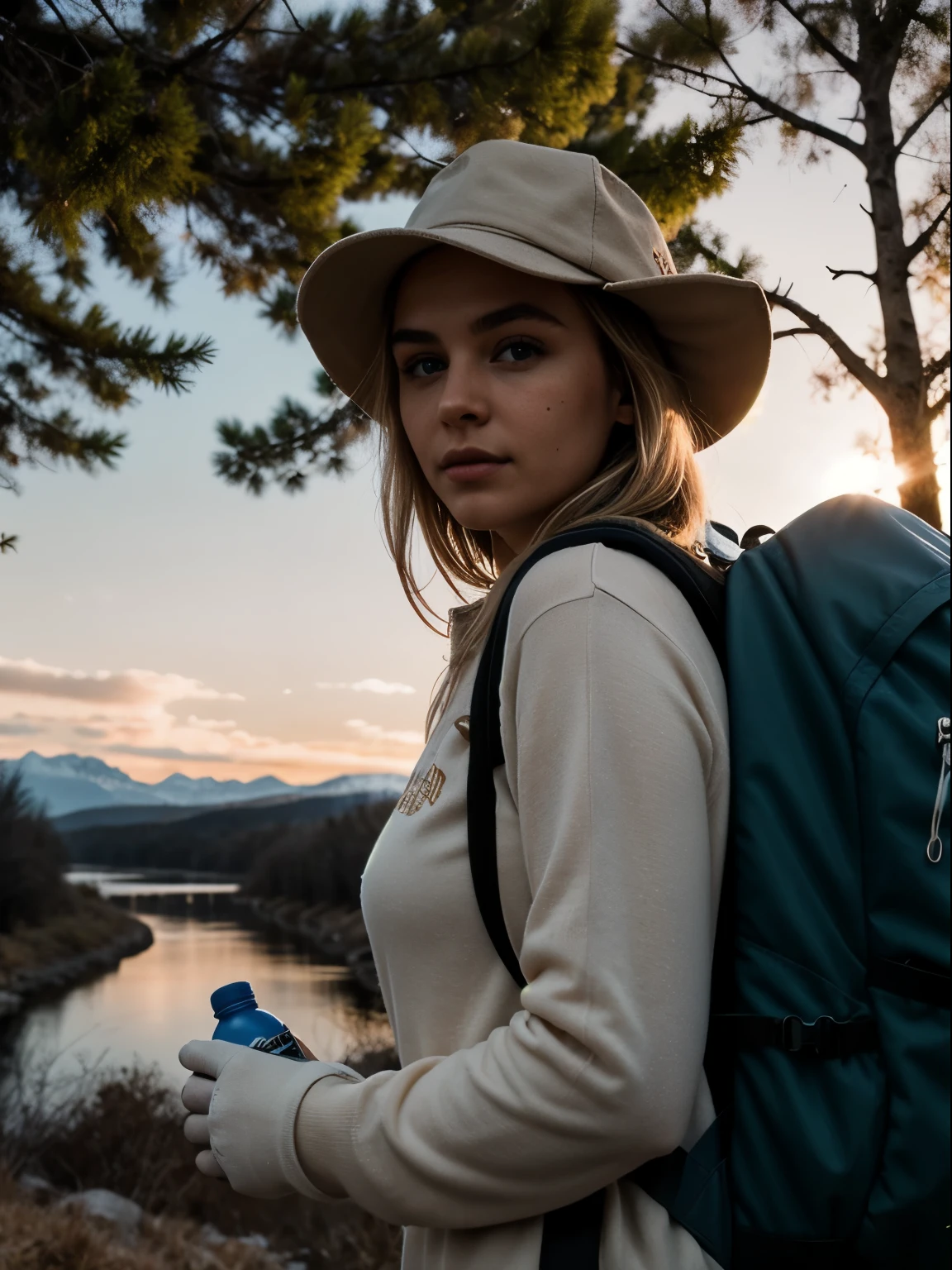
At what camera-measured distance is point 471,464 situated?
43.4 inches

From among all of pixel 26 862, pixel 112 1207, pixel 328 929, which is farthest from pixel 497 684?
pixel 328 929

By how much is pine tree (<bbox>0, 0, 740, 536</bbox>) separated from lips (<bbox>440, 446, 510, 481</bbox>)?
70.2 inches

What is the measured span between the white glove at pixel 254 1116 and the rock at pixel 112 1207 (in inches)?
177

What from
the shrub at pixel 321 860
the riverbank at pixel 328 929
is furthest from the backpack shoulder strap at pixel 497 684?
the shrub at pixel 321 860

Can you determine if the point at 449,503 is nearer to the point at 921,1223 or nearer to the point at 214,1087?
the point at 214,1087

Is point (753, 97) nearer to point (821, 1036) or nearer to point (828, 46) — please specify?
point (828, 46)

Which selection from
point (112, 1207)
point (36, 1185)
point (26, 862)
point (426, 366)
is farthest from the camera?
point (26, 862)

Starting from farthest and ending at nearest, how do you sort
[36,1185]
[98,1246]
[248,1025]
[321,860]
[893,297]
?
1. [321,860]
2. [36,1185]
3. [98,1246]
4. [893,297]
5. [248,1025]

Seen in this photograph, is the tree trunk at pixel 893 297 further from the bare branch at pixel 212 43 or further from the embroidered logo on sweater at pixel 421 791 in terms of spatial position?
the embroidered logo on sweater at pixel 421 791

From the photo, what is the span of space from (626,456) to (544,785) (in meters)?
0.47

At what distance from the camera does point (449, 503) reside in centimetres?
113

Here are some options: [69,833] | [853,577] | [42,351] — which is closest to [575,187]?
[853,577]

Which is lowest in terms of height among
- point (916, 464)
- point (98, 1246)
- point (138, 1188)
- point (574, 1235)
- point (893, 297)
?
point (138, 1188)

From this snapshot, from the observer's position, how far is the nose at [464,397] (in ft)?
3.51
